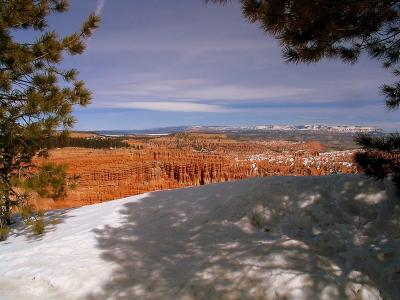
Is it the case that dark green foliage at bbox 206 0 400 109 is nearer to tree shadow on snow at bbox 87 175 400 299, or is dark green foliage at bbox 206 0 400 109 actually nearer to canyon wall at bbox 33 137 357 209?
tree shadow on snow at bbox 87 175 400 299

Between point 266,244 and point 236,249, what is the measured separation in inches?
22.0

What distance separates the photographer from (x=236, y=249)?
7047mm

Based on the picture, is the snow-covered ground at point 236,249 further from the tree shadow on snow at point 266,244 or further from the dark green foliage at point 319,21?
the dark green foliage at point 319,21

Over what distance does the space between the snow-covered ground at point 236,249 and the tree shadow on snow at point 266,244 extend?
0.7 inches

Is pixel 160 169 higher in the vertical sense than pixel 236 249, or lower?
lower

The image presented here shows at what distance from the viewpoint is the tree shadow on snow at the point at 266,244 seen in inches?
218

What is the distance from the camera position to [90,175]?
2462cm

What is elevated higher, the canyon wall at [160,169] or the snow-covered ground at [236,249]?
the snow-covered ground at [236,249]

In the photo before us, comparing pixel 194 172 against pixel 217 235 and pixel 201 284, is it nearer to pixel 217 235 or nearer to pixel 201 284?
pixel 217 235

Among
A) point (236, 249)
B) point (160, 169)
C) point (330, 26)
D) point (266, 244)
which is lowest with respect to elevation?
point (160, 169)

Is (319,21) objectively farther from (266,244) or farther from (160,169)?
(160,169)

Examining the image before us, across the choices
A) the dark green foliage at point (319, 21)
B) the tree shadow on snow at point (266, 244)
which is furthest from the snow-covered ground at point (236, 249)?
the dark green foliage at point (319, 21)

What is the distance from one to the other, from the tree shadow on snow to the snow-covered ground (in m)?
0.02

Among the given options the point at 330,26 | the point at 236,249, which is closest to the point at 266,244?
the point at 236,249
